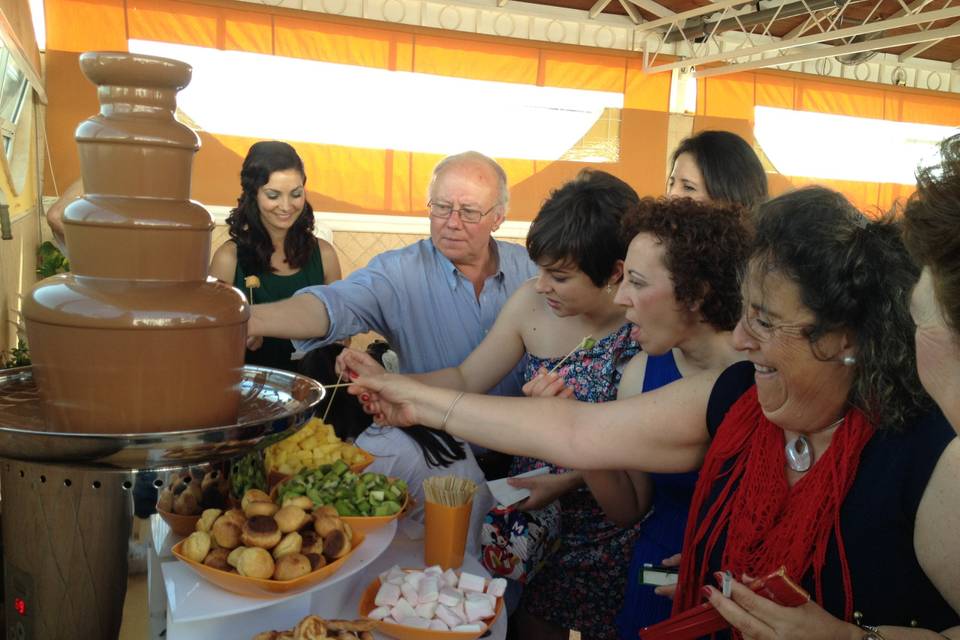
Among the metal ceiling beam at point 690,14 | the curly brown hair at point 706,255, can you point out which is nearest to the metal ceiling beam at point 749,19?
the metal ceiling beam at point 690,14

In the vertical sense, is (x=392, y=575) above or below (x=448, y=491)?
below

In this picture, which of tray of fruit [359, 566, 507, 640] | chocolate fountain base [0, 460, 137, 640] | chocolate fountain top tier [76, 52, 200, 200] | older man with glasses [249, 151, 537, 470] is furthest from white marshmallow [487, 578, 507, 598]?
older man with glasses [249, 151, 537, 470]

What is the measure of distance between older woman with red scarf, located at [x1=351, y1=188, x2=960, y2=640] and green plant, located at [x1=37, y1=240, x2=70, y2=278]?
5377 mm

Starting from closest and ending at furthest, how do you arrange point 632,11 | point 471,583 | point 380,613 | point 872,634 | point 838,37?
point 872,634 → point 380,613 → point 471,583 → point 838,37 → point 632,11

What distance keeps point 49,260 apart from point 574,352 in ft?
17.9

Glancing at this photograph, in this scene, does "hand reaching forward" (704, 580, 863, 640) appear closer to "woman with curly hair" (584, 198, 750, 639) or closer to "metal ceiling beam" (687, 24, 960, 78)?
"woman with curly hair" (584, 198, 750, 639)

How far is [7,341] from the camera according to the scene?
442 centimetres

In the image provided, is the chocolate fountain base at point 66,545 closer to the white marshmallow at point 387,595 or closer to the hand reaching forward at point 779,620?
the white marshmallow at point 387,595

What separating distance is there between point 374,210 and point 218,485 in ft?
25.0

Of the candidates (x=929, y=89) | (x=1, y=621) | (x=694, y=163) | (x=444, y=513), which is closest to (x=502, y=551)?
(x=444, y=513)

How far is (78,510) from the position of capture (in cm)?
124

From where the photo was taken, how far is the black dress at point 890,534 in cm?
137

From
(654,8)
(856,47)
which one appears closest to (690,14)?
(654,8)

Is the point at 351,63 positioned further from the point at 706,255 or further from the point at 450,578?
the point at 450,578
